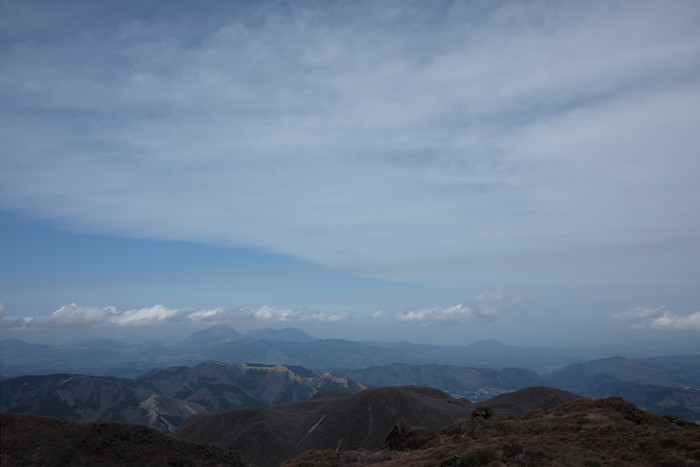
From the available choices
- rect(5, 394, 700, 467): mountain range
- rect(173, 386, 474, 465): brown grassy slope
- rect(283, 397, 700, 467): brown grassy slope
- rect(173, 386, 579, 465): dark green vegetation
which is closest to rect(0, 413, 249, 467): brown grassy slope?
rect(5, 394, 700, 467): mountain range

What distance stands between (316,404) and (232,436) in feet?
132

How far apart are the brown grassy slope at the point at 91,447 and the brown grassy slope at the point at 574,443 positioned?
592 inches

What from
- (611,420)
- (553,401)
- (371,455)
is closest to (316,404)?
(553,401)

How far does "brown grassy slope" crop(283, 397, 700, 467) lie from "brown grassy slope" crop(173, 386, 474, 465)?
2463 inches

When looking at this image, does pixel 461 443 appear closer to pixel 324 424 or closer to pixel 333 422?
pixel 333 422

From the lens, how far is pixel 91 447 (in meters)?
50.4

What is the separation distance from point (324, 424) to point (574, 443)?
104794mm

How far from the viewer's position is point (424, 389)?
17488 centimetres

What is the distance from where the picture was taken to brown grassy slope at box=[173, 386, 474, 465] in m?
116

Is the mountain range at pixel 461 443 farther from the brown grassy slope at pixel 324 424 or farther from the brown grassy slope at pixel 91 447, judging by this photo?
the brown grassy slope at pixel 324 424

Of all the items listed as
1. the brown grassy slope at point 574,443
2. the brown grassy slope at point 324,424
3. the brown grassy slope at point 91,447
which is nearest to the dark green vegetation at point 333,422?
the brown grassy slope at point 324,424

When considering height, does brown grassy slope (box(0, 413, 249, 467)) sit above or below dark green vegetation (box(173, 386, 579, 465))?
above

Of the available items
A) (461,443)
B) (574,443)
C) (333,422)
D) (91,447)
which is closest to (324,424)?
(333,422)

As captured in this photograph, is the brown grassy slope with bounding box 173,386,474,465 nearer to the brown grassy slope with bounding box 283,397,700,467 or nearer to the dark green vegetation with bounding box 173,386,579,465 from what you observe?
the dark green vegetation with bounding box 173,386,579,465
